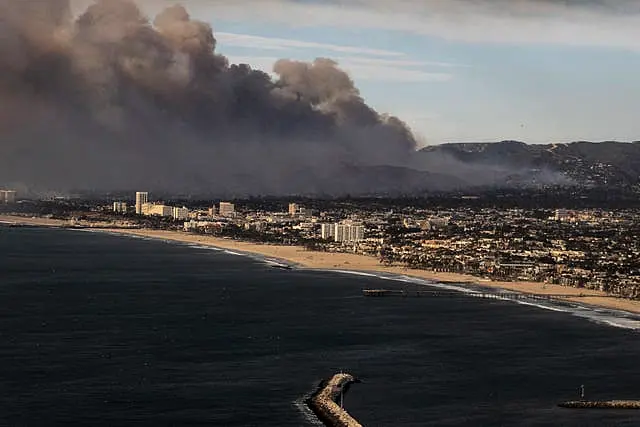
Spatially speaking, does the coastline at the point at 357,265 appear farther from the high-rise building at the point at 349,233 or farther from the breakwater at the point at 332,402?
the breakwater at the point at 332,402

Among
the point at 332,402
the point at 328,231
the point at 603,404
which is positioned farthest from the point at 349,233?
the point at 332,402

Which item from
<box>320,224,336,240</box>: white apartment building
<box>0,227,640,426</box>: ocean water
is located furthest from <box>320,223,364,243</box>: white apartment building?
<box>0,227,640,426</box>: ocean water

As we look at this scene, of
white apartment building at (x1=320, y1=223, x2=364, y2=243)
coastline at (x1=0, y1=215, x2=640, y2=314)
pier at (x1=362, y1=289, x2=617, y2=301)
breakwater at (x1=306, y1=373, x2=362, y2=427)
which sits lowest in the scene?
breakwater at (x1=306, y1=373, x2=362, y2=427)

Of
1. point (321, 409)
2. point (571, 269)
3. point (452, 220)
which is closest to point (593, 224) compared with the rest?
point (452, 220)

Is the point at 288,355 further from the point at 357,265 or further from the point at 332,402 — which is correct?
the point at 357,265

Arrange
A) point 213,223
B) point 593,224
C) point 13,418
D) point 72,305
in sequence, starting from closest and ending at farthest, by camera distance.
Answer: point 13,418 → point 72,305 → point 593,224 → point 213,223

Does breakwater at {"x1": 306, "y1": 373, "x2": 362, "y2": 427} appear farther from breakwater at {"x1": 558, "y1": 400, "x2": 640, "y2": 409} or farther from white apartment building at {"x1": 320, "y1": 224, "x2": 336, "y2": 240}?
white apartment building at {"x1": 320, "y1": 224, "x2": 336, "y2": 240}

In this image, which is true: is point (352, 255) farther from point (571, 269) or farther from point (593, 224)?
point (593, 224)
